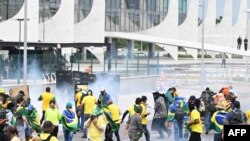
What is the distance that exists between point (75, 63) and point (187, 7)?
4983cm

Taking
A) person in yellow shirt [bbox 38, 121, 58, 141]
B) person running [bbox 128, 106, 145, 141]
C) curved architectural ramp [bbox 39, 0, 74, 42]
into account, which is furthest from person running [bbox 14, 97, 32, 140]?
curved architectural ramp [bbox 39, 0, 74, 42]

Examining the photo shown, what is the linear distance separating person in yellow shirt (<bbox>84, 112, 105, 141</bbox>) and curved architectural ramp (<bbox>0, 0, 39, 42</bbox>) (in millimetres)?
45072

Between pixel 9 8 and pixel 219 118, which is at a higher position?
pixel 9 8

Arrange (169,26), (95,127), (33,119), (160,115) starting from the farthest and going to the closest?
1. (169,26)
2. (160,115)
3. (33,119)
4. (95,127)

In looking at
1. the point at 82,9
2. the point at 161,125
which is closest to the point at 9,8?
the point at 82,9

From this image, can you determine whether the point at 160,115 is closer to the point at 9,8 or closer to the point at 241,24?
the point at 9,8

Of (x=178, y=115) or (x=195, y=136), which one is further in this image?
(x=178, y=115)

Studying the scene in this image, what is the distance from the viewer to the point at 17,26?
57625mm

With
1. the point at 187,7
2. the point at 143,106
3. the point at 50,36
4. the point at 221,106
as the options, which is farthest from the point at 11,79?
the point at 187,7

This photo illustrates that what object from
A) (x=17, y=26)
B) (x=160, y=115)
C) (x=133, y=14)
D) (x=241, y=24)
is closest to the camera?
(x=160, y=115)

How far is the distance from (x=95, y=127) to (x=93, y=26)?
194ft

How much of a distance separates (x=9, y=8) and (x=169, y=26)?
29.4 meters

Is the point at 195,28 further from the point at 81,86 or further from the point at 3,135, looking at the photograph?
the point at 3,135

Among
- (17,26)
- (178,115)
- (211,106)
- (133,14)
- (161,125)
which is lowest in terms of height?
(161,125)
